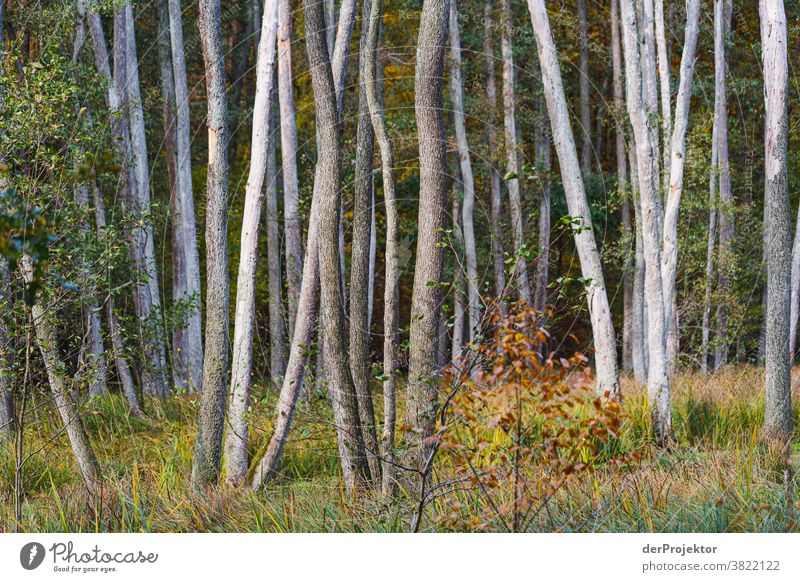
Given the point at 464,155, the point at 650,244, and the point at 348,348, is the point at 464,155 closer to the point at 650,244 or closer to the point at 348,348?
the point at 650,244

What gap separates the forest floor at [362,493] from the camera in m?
4.89

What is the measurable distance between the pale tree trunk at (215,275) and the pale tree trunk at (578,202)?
311cm

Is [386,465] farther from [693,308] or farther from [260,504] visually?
[693,308]

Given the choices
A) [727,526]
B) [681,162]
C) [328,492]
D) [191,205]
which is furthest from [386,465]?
[191,205]

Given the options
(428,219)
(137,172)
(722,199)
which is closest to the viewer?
(428,219)

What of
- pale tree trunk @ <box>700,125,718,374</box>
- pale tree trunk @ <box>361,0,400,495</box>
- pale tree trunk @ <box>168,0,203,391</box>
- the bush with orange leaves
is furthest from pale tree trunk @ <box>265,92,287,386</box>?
the bush with orange leaves

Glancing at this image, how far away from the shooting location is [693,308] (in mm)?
12992

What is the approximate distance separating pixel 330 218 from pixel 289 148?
3080 millimetres

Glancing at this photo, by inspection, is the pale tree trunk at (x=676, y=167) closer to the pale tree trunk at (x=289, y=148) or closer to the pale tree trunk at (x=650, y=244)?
the pale tree trunk at (x=650, y=244)

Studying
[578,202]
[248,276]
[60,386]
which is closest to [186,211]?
[248,276]

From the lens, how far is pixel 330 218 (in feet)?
19.9

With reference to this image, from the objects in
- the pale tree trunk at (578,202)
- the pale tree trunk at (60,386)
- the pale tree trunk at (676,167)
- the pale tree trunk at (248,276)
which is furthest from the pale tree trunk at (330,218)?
the pale tree trunk at (676,167)

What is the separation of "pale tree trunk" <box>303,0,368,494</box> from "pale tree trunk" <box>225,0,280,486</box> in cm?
91

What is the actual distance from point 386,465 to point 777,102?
4.36 m
